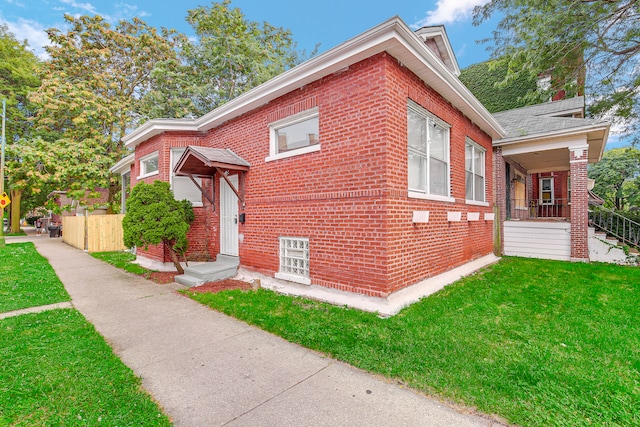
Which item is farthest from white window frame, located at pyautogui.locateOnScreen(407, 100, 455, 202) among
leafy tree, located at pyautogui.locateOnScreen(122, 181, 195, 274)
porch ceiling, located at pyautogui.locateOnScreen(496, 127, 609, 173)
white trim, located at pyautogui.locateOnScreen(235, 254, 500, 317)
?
leafy tree, located at pyautogui.locateOnScreen(122, 181, 195, 274)

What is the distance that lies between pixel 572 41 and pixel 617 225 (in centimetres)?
575

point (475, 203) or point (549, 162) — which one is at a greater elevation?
point (549, 162)

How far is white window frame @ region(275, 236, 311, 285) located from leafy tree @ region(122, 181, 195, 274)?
8.26 feet

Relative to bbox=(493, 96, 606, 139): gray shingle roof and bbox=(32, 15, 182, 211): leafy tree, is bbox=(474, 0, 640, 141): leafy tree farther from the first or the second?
bbox=(32, 15, 182, 211): leafy tree

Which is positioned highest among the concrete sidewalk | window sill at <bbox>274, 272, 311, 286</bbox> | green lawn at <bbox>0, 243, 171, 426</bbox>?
window sill at <bbox>274, 272, 311, 286</bbox>

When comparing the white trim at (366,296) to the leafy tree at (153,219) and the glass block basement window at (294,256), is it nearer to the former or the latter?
the glass block basement window at (294,256)

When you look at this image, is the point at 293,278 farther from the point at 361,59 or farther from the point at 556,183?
the point at 556,183

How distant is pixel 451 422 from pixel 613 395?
1.43 metres

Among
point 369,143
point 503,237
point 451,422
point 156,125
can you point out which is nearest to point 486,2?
point 503,237

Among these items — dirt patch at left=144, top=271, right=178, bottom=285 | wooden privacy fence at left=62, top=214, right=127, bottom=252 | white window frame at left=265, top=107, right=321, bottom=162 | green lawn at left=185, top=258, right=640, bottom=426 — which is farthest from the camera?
wooden privacy fence at left=62, top=214, right=127, bottom=252

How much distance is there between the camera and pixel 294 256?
5820mm

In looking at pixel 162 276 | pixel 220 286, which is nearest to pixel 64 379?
pixel 220 286

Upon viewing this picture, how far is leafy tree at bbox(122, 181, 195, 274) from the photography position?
6.24m

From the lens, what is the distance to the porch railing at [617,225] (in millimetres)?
8836
